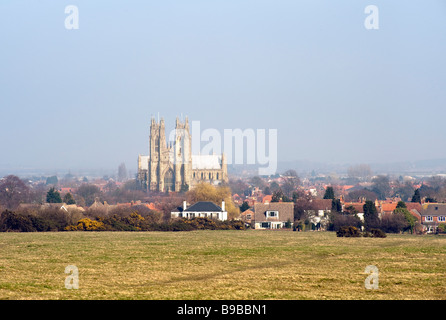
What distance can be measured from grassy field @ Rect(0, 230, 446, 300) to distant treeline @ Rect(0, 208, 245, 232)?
1793 cm

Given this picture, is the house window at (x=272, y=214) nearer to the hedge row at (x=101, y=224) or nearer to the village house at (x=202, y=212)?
the village house at (x=202, y=212)

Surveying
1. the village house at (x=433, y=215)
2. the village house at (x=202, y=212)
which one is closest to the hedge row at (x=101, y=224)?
the village house at (x=202, y=212)

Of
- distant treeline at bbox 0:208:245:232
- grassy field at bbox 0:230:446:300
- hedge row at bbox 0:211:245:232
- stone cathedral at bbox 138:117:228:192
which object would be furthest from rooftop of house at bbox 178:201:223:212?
stone cathedral at bbox 138:117:228:192

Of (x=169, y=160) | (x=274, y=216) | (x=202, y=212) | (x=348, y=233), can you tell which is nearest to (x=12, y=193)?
(x=202, y=212)

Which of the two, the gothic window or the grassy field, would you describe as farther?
the gothic window

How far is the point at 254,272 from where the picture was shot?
22203mm

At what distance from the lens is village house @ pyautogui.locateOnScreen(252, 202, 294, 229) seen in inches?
2655

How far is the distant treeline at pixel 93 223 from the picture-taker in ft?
169

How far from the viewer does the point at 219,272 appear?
2242 cm

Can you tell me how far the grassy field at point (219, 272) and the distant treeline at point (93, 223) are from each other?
58.8 feet

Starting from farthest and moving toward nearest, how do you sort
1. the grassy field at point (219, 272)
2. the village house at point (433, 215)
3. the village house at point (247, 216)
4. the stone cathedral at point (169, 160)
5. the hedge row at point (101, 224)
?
the stone cathedral at point (169, 160), the village house at point (247, 216), the village house at point (433, 215), the hedge row at point (101, 224), the grassy field at point (219, 272)

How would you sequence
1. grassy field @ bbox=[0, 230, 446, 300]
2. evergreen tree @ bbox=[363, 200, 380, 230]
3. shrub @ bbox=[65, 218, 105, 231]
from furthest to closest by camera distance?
evergreen tree @ bbox=[363, 200, 380, 230] → shrub @ bbox=[65, 218, 105, 231] → grassy field @ bbox=[0, 230, 446, 300]

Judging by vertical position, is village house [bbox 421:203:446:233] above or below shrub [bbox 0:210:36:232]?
below

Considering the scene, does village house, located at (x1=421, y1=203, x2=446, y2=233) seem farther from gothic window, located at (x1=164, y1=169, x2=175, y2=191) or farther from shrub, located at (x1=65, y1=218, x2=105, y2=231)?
gothic window, located at (x1=164, y1=169, x2=175, y2=191)
